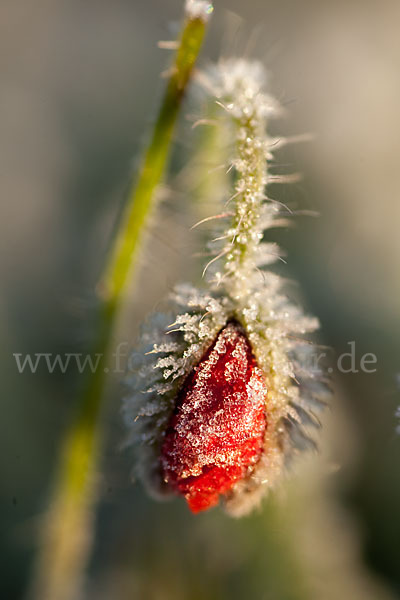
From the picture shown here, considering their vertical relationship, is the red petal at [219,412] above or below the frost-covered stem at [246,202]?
below

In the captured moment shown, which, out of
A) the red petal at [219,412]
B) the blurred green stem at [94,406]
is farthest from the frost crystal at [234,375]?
the blurred green stem at [94,406]

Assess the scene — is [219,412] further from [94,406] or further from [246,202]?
[94,406]

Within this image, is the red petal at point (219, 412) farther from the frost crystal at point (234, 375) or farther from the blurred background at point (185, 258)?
the blurred background at point (185, 258)

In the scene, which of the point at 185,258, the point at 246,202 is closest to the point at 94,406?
the point at 185,258

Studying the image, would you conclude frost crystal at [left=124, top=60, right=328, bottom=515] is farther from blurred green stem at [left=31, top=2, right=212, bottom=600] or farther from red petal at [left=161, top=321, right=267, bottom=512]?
blurred green stem at [left=31, top=2, right=212, bottom=600]

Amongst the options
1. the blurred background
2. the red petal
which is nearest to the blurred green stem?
the blurred background

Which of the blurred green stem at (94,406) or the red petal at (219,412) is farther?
the blurred green stem at (94,406)

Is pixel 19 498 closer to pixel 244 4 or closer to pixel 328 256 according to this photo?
pixel 328 256
